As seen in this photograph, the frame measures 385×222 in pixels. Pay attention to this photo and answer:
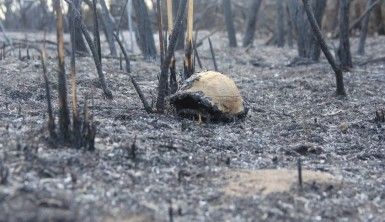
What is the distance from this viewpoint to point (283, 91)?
6258mm

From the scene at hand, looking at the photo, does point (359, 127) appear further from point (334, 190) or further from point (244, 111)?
point (334, 190)

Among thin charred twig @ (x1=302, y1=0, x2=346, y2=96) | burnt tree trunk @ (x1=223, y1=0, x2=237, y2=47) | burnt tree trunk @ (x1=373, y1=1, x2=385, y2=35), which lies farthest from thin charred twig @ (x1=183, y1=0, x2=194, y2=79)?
burnt tree trunk @ (x1=373, y1=1, x2=385, y2=35)

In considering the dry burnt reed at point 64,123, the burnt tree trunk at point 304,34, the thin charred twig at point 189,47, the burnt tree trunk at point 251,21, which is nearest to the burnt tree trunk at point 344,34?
the burnt tree trunk at point 304,34

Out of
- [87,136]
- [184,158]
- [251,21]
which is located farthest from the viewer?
[251,21]

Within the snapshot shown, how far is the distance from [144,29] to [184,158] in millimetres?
4756

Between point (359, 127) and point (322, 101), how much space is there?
100 centimetres

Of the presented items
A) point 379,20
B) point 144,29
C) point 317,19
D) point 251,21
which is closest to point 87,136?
point 317,19

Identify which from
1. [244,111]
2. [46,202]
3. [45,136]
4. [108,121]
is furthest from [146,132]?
[46,202]

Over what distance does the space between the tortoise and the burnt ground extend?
0.09 metres

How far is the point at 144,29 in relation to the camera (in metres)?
8.04

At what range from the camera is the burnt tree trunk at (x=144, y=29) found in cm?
791

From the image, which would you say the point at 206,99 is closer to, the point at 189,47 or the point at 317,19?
the point at 189,47

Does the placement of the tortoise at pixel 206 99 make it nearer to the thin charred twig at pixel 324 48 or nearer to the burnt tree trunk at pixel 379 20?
the thin charred twig at pixel 324 48

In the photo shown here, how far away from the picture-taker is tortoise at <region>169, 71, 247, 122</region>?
442cm
